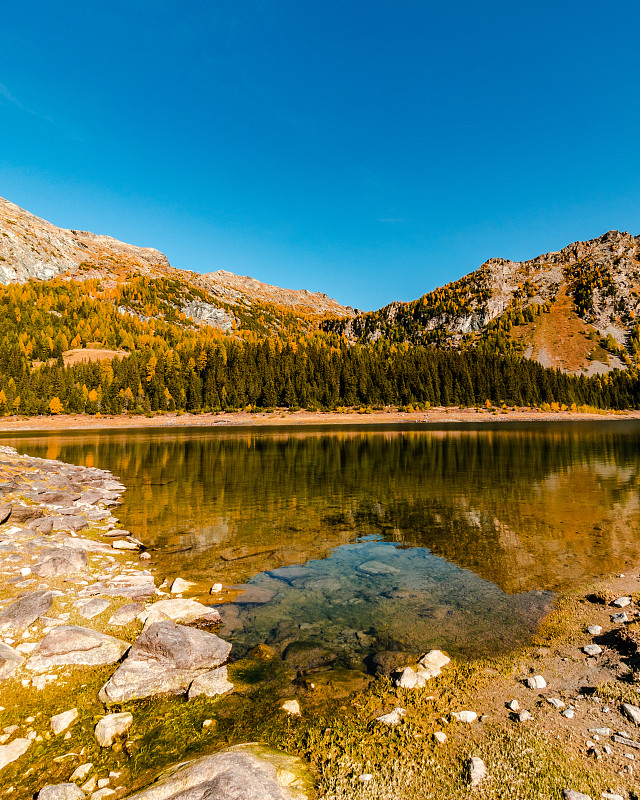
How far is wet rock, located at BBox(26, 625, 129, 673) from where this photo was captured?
7.36m

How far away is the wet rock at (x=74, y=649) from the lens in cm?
736

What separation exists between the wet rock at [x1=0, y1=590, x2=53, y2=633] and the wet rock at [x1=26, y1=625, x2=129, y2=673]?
1.03 metres

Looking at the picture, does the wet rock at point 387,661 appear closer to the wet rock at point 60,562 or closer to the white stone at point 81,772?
the white stone at point 81,772

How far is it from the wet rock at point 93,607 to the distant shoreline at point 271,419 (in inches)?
4066

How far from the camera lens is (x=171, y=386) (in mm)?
143625

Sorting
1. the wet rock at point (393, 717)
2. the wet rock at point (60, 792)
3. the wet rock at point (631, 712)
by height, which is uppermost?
the wet rock at point (60, 792)

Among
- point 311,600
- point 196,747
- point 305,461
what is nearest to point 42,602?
point 196,747

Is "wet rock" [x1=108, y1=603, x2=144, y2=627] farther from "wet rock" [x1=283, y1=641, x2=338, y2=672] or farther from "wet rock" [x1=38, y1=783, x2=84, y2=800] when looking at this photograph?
"wet rock" [x1=38, y1=783, x2=84, y2=800]

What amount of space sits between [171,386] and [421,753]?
149m

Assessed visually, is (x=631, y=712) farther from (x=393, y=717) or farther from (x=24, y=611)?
(x=24, y=611)

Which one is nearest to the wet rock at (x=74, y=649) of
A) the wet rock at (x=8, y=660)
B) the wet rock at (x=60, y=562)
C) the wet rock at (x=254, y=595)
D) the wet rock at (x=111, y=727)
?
the wet rock at (x=8, y=660)

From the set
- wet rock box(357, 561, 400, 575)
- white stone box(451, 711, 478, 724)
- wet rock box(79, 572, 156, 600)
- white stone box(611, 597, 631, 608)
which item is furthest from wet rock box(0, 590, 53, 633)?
white stone box(611, 597, 631, 608)

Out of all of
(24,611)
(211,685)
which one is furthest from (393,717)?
(24,611)

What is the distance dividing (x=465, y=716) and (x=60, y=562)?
11560 mm
